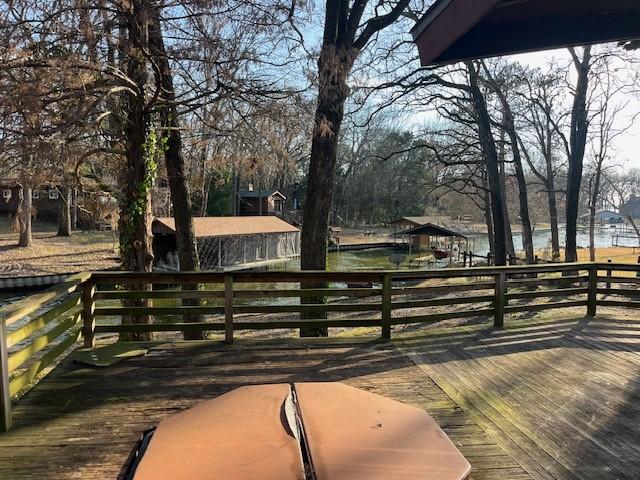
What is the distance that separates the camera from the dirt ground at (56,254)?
21.2m

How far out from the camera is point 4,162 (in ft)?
16.6

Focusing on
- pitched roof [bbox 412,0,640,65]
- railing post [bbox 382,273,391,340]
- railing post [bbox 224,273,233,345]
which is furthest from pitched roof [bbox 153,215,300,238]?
pitched roof [bbox 412,0,640,65]

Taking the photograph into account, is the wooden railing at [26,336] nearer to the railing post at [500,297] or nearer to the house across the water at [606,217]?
the railing post at [500,297]

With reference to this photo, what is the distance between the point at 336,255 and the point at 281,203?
16.2 metres

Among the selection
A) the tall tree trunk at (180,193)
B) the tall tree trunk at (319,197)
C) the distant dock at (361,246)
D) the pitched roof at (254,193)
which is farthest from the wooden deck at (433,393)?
the pitched roof at (254,193)

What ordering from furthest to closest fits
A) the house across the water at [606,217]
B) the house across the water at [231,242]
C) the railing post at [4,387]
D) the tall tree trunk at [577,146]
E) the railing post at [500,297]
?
1. the house across the water at [606,217]
2. the house across the water at [231,242]
3. the tall tree trunk at [577,146]
4. the railing post at [500,297]
5. the railing post at [4,387]

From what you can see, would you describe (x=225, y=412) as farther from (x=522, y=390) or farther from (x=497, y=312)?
(x=497, y=312)

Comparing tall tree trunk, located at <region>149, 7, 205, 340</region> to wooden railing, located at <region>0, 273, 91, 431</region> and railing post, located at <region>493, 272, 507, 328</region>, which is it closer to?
→ wooden railing, located at <region>0, 273, 91, 431</region>

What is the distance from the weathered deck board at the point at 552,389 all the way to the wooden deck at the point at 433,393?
13 millimetres

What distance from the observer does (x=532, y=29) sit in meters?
3.96

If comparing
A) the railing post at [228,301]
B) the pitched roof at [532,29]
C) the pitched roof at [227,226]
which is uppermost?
the pitched roof at [532,29]

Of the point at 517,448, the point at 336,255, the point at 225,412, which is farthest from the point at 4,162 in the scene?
the point at 336,255

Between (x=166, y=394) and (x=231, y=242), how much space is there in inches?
812

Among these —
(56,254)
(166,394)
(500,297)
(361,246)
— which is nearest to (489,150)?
(500,297)
